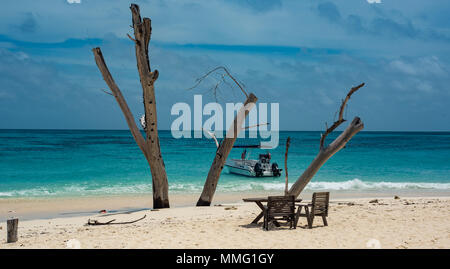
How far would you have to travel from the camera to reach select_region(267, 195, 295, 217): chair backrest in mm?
8430

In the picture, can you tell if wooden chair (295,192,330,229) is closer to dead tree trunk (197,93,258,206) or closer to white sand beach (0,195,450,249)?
white sand beach (0,195,450,249)

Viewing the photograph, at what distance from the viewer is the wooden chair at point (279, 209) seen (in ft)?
27.6

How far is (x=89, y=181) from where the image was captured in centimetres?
2359

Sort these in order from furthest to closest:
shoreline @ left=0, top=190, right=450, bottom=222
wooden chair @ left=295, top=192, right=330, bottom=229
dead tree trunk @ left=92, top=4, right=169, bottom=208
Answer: shoreline @ left=0, top=190, right=450, bottom=222 → dead tree trunk @ left=92, top=4, right=169, bottom=208 → wooden chair @ left=295, top=192, right=330, bottom=229

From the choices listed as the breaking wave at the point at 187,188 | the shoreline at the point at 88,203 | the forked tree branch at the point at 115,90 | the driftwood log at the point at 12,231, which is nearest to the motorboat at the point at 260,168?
the breaking wave at the point at 187,188

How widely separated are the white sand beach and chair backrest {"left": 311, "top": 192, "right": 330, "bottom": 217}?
0.34m

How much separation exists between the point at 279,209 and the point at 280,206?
0.06 metres

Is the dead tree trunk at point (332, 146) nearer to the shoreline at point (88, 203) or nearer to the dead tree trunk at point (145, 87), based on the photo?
the dead tree trunk at point (145, 87)

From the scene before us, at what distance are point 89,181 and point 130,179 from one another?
230cm

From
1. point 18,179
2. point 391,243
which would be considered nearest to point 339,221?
point 391,243

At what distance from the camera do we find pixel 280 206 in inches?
336

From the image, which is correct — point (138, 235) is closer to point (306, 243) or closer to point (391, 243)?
point (306, 243)

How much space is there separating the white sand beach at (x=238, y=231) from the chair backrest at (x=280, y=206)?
0.36 m

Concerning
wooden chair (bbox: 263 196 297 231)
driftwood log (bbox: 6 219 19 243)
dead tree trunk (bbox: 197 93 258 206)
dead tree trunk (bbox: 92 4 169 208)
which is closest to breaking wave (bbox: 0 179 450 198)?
dead tree trunk (bbox: 197 93 258 206)
